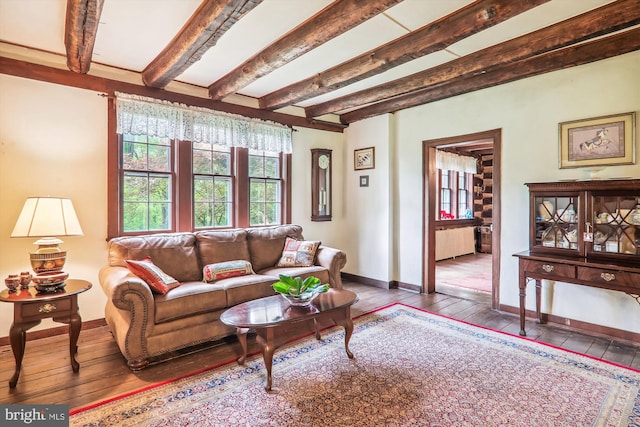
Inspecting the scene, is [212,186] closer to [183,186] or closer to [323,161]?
[183,186]

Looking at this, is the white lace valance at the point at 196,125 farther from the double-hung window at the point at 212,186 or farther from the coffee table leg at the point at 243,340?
the coffee table leg at the point at 243,340

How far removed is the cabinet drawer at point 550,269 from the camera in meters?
2.97

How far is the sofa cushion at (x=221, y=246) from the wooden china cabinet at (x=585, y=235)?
2922 millimetres

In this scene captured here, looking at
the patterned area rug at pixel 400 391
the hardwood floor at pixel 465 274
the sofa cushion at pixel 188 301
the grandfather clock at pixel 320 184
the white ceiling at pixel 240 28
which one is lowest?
the patterned area rug at pixel 400 391

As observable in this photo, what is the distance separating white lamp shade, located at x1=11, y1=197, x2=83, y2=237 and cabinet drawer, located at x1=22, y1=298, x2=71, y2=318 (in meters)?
0.52

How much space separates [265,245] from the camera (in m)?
4.10

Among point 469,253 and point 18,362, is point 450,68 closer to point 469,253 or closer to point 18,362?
point 18,362

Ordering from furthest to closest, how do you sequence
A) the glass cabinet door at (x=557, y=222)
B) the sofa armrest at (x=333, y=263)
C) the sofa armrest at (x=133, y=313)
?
the sofa armrest at (x=333, y=263), the glass cabinet door at (x=557, y=222), the sofa armrest at (x=133, y=313)

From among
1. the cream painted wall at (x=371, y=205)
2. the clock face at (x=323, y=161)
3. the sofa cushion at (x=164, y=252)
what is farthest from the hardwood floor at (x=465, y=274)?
the sofa cushion at (x=164, y=252)

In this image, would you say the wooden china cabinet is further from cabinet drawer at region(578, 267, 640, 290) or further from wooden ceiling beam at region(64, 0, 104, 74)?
wooden ceiling beam at region(64, 0, 104, 74)

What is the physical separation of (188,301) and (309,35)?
2338 mm

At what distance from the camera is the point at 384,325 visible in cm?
344

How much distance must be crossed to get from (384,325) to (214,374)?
1715 millimetres
